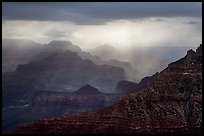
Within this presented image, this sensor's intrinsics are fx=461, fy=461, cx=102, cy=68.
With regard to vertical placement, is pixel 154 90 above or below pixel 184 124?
above

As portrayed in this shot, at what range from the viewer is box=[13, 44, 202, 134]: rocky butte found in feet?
152

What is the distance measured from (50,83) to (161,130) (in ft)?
387

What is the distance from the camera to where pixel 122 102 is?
51969 mm

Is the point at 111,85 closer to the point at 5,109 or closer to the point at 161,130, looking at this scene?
the point at 5,109

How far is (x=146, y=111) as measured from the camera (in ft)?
161

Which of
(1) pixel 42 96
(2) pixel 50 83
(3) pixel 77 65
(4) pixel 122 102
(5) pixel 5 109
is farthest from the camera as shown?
(3) pixel 77 65

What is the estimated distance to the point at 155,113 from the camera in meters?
48.5

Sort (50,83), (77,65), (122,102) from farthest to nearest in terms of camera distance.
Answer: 1. (77,65)
2. (50,83)
3. (122,102)

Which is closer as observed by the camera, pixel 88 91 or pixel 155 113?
pixel 155 113

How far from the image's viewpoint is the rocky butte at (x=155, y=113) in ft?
→ 152

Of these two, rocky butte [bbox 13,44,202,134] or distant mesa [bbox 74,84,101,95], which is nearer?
rocky butte [bbox 13,44,202,134]

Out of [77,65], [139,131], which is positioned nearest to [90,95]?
[77,65]

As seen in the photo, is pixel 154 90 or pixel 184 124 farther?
pixel 154 90

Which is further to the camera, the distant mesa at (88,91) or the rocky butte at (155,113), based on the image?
the distant mesa at (88,91)
